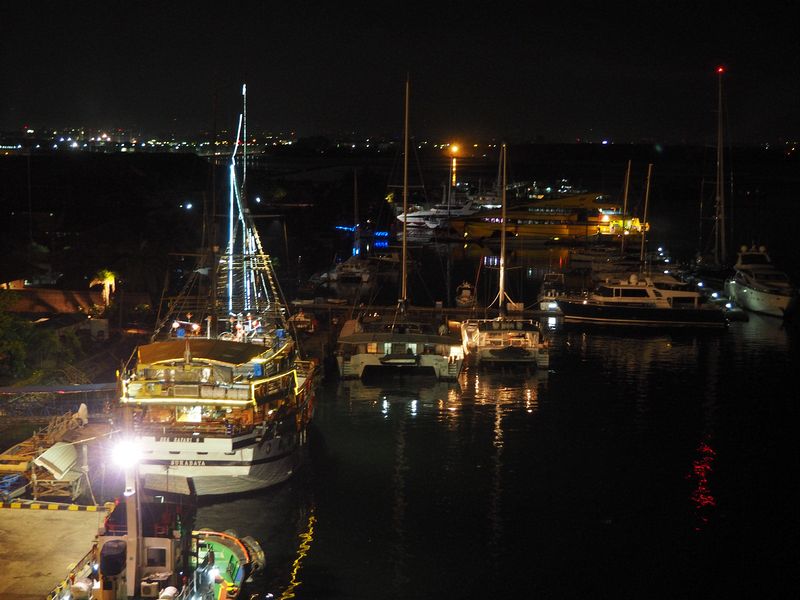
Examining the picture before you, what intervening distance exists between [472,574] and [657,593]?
2436 millimetres

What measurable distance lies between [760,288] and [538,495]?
79.1 ft

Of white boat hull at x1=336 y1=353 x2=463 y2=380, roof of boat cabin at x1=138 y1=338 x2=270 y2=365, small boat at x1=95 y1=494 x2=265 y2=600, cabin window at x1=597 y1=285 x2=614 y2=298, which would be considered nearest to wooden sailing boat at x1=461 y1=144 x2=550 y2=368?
white boat hull at x1=336 y1=353 x2=463 y2=380

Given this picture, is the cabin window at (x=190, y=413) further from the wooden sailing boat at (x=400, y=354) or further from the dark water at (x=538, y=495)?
the wooden sailing boat at (x=400, y=354)

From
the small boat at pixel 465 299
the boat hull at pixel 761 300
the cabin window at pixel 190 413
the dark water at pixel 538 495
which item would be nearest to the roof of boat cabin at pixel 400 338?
the dark water at pixel 538 495

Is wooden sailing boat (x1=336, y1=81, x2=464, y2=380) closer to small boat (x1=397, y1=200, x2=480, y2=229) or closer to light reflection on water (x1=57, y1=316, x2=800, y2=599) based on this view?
light reflection on water (x1=57, y1=316, x2=800, y2=599)

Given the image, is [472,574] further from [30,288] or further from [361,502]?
[30,288]

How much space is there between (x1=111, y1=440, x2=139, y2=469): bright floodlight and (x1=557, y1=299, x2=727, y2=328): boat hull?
21458mm

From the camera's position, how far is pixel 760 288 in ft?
117

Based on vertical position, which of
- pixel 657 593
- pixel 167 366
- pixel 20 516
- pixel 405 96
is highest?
pixel 405 96

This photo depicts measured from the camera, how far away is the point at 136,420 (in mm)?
14008

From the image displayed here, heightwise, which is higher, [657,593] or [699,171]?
[699,171]

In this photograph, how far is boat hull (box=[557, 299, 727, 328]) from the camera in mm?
31750

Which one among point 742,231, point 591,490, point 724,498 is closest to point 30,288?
point 591,490

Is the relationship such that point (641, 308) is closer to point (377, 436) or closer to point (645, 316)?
point (645, 316)
